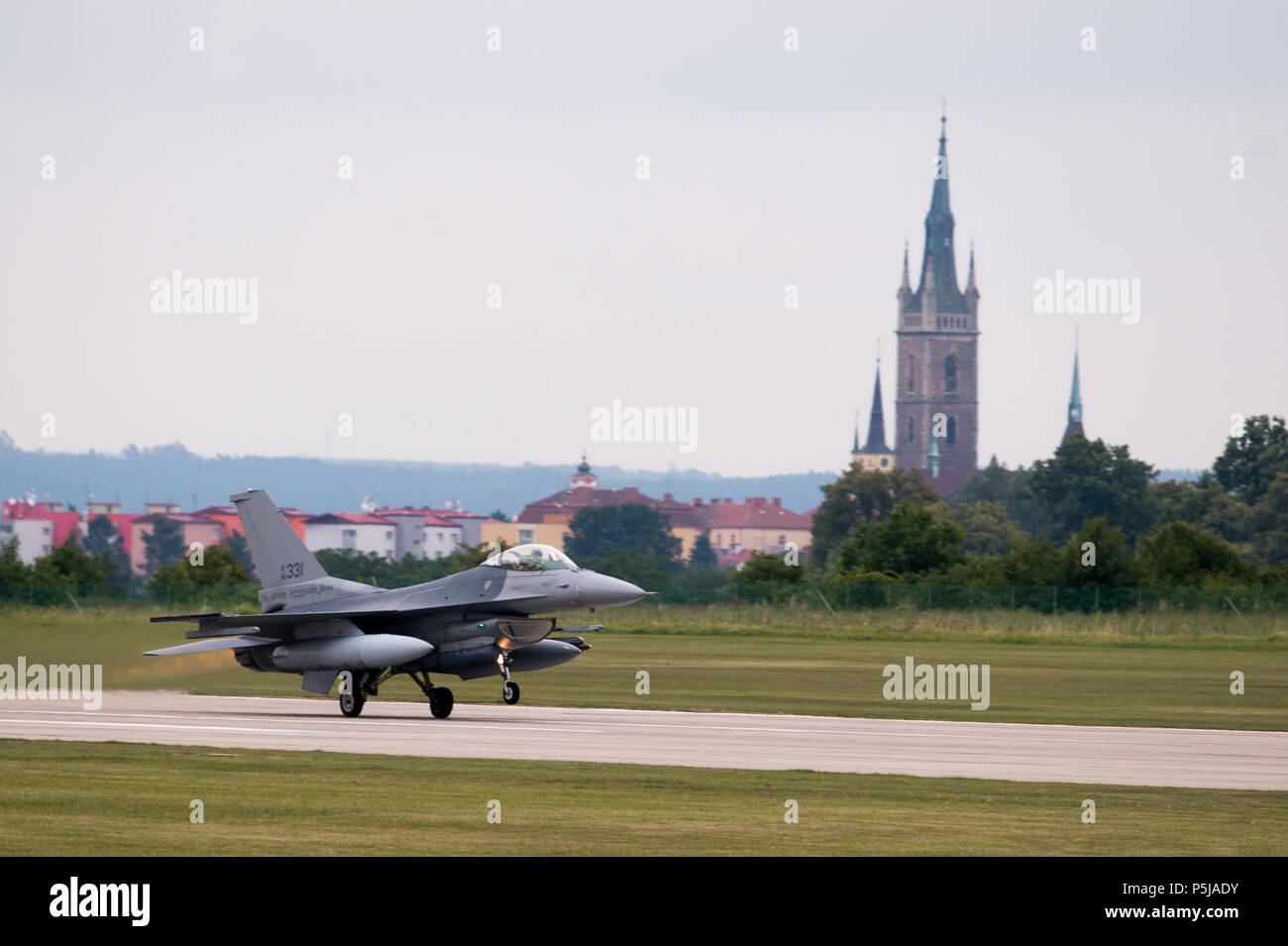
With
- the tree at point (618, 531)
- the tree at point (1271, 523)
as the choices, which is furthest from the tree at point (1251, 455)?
the tree at point (618, 531)

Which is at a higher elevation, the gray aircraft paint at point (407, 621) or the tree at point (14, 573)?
the gray aircraft paint at point (407, 621)

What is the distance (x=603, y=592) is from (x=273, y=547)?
6.81m

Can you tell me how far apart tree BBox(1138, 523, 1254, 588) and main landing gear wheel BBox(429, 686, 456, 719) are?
45.2m

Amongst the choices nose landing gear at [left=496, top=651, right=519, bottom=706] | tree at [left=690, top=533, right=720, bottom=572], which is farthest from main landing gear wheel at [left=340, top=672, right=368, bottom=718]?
tree at [left=690, top=533, right=720, bottom=572]

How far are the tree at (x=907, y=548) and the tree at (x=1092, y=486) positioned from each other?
73.1m

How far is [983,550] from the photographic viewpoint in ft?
519

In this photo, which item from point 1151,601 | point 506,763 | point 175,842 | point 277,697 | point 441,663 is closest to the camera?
point 175,842

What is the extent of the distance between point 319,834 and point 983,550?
147 meters

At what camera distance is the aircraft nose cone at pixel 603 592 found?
89.1ft

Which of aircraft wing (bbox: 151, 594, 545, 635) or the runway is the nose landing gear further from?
aircraft wing (bbox: 151, 594, 545, 635)

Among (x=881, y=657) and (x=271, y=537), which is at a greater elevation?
(x=271, y=537)

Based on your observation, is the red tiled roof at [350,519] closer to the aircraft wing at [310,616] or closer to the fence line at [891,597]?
the fence line at [891,597]
